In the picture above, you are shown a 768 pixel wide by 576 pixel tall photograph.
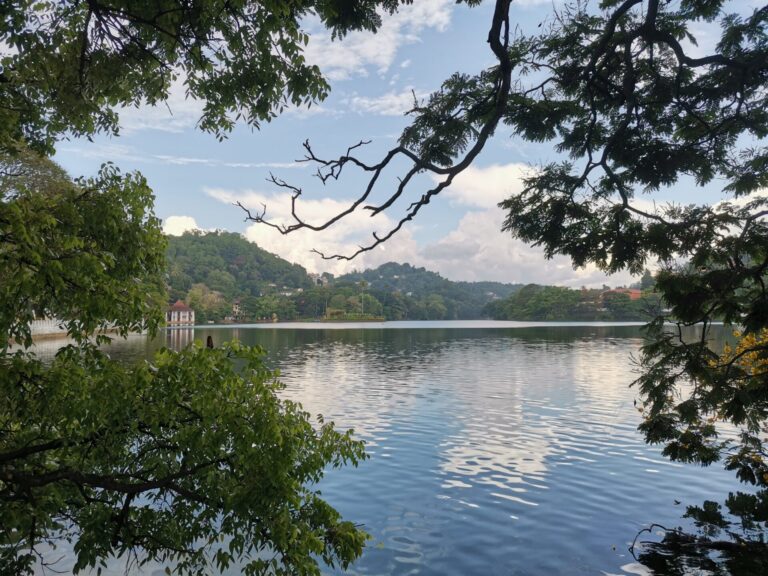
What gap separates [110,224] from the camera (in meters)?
5.84

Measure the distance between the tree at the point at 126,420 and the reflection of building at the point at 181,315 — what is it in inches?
6009

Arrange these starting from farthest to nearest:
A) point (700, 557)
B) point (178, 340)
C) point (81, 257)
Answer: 1. point (178, 340)
2. point (700, 557)
3. point (81, 257)

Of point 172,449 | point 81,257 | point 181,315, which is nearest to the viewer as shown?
point 81,257

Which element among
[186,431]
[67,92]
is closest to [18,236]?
[186,431]

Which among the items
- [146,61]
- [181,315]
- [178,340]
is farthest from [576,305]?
[146,61]

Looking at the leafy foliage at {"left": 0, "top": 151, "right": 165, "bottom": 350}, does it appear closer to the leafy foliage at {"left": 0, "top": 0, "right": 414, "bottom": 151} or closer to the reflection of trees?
the leafy foliage at {"left": 0, "top": 0, "right": 414, "bottom": 151}

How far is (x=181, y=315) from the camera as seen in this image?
15212 centimetres

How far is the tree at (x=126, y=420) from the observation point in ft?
15.5

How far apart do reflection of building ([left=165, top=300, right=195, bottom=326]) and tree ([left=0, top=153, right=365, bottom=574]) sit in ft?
501

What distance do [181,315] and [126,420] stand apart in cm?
15667

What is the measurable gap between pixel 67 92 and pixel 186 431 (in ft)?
16.4

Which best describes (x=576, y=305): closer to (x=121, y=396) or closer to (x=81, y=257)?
(x=121, y=396)

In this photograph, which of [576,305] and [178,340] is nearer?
[178,340]

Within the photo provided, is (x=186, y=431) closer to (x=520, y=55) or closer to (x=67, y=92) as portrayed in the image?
(x=67, y=92)
